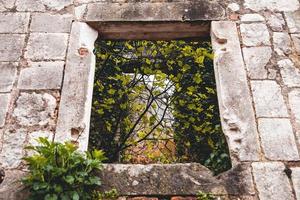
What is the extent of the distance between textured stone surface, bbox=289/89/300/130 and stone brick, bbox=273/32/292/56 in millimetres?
389

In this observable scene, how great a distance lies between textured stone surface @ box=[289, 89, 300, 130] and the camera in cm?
292

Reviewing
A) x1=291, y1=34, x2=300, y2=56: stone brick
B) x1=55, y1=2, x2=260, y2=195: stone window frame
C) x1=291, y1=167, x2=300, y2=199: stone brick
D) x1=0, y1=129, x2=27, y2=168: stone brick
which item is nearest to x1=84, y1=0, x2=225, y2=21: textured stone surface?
x1=55, y1=2, x2=260, y2=195: stone window frame

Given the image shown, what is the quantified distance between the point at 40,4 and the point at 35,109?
1117mm

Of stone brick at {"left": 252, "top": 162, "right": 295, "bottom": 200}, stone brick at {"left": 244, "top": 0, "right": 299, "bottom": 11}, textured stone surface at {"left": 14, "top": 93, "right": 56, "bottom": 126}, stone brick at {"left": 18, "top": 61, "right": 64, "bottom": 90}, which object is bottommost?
stone brick at {"left": 252, "top": 162, "right": 295, "bottom": 200}

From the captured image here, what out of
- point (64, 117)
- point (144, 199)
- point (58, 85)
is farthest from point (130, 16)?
point (144, 199)

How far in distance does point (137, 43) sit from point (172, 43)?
0.49m

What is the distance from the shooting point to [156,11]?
3.42m

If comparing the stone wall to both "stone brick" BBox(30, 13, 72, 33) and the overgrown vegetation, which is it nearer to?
"stone brick" BBox(30, 13, 72, 33)

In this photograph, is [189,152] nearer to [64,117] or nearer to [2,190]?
[64,117]

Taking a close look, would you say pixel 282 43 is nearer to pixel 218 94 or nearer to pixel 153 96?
pixel 218 94

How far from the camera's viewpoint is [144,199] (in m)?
2.58

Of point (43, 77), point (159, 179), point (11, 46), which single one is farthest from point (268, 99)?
point (11, 46)

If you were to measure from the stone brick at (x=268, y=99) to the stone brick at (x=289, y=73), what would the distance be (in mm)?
106

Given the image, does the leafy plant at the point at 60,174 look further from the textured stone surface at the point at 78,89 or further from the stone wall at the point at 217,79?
the textured stone surface at the point at 78,89
